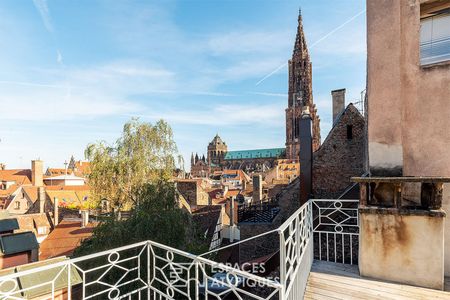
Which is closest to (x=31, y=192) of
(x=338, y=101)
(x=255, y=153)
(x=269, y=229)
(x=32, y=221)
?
(x=32, y=221)

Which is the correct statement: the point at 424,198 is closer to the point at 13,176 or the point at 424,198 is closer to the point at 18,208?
the point at 18,208

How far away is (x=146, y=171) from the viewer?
1498cm

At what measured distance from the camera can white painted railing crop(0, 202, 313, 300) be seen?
2.46 metres

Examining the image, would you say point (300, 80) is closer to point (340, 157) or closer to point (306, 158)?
point (340, 157)

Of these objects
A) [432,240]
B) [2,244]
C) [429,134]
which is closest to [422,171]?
[429,134]

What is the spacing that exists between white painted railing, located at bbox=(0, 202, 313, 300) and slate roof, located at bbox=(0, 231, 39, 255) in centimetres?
164

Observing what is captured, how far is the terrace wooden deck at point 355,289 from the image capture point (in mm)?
3379

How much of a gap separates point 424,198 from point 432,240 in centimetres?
55

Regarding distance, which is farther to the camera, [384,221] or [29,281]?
[29,281]

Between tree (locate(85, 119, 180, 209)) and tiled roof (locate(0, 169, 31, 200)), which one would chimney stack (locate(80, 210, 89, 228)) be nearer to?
tree (locate(85, 119, 180, 209))

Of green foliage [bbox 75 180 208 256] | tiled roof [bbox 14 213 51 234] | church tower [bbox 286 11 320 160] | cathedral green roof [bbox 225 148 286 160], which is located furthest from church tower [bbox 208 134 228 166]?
green foliage [bbox 75 180 208 256]

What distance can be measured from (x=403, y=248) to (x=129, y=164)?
1369 cm

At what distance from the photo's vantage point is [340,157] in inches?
479

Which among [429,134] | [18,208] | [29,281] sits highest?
[429,134]
